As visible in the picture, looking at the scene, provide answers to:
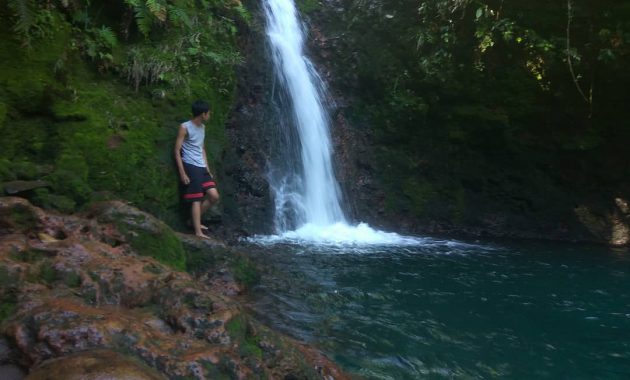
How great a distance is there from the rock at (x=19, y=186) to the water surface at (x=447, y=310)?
2285 mm

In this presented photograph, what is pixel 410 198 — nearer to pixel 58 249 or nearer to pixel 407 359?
pixel 407 359

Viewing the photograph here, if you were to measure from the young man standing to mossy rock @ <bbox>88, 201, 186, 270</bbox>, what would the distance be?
1777 millimetres

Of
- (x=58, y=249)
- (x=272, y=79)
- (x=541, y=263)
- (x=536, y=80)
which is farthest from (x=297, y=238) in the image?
(x=536, y=80)

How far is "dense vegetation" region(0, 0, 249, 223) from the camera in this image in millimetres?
5410

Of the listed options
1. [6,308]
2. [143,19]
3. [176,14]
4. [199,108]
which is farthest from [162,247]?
[176,14]

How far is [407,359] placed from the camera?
4719mm

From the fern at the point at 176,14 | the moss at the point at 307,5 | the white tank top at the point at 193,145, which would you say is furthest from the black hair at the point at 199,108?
the moss at the point at 307,5

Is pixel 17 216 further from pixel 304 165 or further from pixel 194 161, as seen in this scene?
pixel 304 165

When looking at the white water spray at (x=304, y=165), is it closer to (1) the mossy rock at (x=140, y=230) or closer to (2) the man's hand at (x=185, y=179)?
(2) the man's hand at (x=185, y=179)

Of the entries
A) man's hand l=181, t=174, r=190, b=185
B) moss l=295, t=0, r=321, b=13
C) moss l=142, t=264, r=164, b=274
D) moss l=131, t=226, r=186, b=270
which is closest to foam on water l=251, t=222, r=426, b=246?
man's hand l=181, t=174, r=190, b=185

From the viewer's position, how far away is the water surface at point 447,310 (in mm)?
4773

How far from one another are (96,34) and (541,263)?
748cm

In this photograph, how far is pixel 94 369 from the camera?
8.33 ft

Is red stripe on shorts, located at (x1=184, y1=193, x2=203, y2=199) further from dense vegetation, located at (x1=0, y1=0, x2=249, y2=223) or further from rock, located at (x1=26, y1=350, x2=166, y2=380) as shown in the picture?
rock, located at (x1=26, y1=350, x2=166, y2=380)
